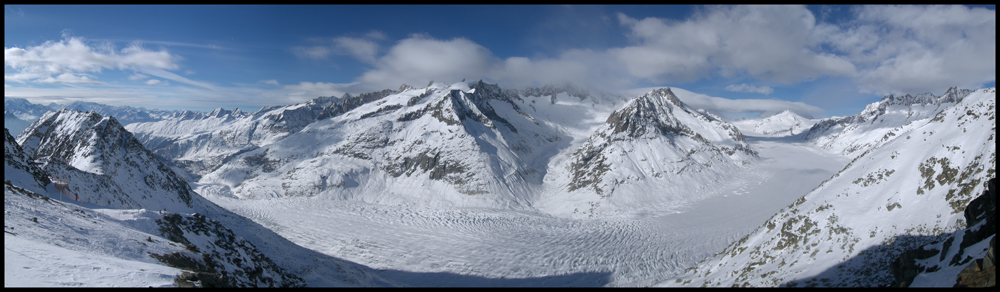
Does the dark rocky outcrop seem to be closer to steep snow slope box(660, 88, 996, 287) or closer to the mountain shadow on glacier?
steep snow slope box(660, 88, 996, 287)

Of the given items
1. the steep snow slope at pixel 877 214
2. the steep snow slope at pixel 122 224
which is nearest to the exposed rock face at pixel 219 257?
the steep snow slope at pixel 122 224

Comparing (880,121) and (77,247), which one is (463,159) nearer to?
(77,247)

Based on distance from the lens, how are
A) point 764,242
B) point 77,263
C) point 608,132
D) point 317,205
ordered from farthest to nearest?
point 608,132 < point 317,205 < point 764,242 < point 77,263

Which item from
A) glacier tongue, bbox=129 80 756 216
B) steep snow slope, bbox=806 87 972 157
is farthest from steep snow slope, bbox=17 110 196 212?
steep snow slope, bbox=806 87 972 157

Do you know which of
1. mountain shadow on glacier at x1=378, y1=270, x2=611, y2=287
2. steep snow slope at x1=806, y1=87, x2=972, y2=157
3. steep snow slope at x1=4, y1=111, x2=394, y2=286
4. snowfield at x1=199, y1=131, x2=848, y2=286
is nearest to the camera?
steep snow slope at x1=4, y1=111, x2=394, y2=286

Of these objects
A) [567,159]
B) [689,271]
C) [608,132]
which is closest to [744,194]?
[608,132]

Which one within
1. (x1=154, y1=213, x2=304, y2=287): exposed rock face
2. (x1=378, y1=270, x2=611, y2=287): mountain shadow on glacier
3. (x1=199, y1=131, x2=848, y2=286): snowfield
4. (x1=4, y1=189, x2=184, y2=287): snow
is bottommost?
(x1=378, y1=270, x2=611, y2=287): mountain shadow on glacier

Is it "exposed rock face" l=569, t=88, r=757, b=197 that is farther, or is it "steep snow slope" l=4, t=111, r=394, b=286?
"exposed rock face" l=569, t=88, r=757, b=197

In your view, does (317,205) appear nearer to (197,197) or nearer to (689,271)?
(197,197)

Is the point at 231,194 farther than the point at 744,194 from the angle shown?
Yes
